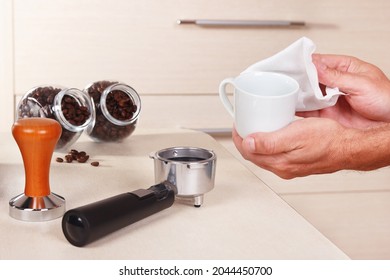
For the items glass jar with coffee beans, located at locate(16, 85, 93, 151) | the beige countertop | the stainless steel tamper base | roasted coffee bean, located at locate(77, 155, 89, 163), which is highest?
glass jar with coffee beans, located at locate(16, 85, 93, 151)

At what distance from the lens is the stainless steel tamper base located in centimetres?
83

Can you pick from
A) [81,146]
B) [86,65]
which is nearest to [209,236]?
[81,146]

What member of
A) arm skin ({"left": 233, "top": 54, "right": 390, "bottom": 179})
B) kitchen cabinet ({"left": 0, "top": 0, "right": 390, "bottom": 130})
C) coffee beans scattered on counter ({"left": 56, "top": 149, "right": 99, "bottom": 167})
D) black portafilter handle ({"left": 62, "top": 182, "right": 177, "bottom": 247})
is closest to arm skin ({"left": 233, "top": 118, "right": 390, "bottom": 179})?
arm skin ({"left": 233, "top": 54, "right": 390, "bottom": 179})

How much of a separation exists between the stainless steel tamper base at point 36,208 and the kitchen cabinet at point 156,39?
1.11 meters

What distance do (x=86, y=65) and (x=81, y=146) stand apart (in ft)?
2.31

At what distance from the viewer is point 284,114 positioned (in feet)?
2.95

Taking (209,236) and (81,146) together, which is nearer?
(209,236)

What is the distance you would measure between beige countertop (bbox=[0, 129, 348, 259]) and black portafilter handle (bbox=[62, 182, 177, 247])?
0.04ft

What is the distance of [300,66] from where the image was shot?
0.97m

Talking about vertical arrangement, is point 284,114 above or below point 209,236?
above

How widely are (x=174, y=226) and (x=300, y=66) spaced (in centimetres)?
32

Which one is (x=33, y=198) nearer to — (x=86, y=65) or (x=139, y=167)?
(x=139, y=167)

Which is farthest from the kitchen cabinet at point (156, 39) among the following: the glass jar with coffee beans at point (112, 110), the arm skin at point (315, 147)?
the arm skin at point (315, 147)

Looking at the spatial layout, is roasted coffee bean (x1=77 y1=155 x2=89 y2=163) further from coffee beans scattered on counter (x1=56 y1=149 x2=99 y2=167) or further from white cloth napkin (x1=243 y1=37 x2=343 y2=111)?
white cloth napkin (x1=243 y1=37 x2=343 y2=111)
